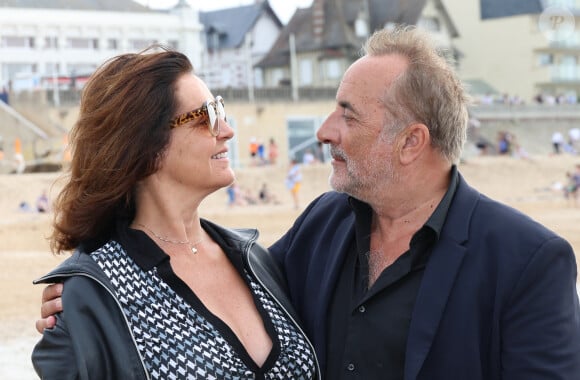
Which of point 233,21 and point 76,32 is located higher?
point 233,21

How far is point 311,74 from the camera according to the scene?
5666 cm

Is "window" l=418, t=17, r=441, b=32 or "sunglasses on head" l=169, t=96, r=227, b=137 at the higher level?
"window" l=418, t=17, r=441, b=32

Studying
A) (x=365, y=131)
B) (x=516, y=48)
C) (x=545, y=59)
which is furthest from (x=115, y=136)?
(x=545, y=59)

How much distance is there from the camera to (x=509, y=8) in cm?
6681

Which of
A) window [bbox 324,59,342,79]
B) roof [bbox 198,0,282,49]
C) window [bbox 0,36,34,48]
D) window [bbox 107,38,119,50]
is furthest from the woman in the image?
roof [bbox 198,0,282,49]

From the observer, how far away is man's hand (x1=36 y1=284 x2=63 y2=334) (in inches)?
110

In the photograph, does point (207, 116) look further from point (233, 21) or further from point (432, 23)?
point (233, 21)

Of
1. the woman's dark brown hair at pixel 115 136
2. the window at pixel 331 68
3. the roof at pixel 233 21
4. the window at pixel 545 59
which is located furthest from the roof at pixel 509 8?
the woman's dark brown hair at pixel 115 136

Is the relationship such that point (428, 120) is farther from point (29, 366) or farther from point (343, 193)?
point (29, 366)

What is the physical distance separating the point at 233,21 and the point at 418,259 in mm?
61484

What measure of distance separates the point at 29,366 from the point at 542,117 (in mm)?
51912

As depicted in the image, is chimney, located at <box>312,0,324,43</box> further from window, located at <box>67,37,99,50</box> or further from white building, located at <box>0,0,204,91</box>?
window, located at <box>67,37,99,50</box>

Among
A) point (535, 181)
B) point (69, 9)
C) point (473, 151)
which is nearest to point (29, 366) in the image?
point (535, 181)

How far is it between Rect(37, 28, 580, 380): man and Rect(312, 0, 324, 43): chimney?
2098 inches
